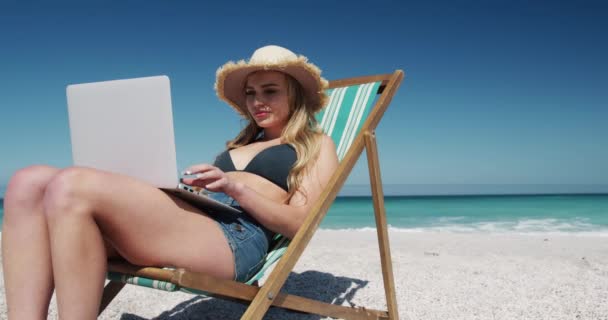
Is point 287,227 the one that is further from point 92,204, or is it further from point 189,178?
point 92,204

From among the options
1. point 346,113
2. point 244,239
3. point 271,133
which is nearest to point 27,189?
point 244,239

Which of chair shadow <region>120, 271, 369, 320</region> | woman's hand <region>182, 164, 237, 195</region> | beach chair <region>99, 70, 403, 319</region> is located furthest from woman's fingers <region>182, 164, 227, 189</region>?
chair shadow <region>120, 271, 369, 320</region>

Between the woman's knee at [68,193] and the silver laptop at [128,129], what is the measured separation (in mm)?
209

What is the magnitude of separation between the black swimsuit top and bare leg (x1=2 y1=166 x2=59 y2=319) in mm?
1001

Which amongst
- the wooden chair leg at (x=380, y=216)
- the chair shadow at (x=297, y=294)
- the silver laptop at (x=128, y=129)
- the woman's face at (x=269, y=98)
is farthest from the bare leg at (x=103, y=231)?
the chair shadow at (x=297, y=294)

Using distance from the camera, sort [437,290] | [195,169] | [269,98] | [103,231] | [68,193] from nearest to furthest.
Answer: [68,193], [103,231], [195,169], [269,98], [437,290]

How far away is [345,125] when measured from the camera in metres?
3.15

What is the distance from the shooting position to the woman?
1521 millimetres

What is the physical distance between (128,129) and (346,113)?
5.77ft

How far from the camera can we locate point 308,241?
210 centimetres

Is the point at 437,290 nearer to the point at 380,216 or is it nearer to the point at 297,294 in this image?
the point at 297,294

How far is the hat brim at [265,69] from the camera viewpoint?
260 centimetres

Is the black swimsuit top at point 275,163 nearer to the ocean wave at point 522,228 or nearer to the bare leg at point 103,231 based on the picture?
the bare leg at point 103,231

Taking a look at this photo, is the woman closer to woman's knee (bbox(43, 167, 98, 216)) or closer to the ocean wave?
woman's knee (bbox(43, 167, 98, 216))
